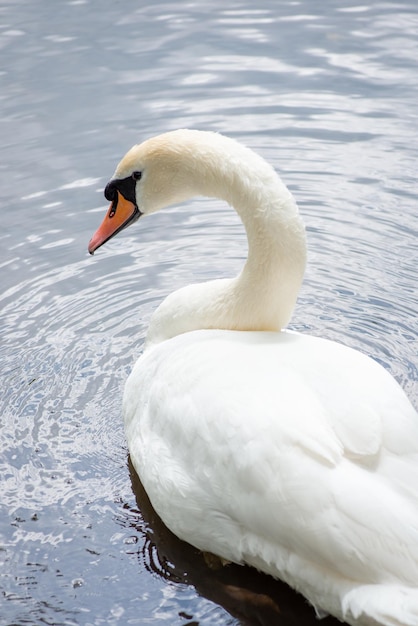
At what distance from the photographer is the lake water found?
158 inches

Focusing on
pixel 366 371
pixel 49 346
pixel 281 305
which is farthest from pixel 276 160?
pixel 366 371

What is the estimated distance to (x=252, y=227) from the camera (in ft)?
14.0

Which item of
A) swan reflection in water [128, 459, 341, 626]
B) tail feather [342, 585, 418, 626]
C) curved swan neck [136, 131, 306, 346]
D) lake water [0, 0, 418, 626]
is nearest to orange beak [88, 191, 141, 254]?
curved swan neck [136, 131, 306, 346]

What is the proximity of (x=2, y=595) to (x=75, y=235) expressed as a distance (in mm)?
3026

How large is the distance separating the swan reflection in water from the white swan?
158mm

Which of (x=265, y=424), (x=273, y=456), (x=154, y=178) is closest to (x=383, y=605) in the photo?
(x=273, y=456)

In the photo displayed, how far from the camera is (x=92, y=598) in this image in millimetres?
3859

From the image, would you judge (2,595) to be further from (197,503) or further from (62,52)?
(62,52)

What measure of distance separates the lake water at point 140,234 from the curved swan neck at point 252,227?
2.78ft

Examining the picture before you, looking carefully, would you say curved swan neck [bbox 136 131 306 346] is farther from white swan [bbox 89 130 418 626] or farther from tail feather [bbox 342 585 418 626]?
tail feather [bbox 342 585 418 626]

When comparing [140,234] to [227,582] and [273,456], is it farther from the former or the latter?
[273,456]

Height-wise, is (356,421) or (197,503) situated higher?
(356,421)

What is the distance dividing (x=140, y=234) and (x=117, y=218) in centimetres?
175

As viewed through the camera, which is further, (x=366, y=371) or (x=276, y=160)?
(x=276, y=160)
